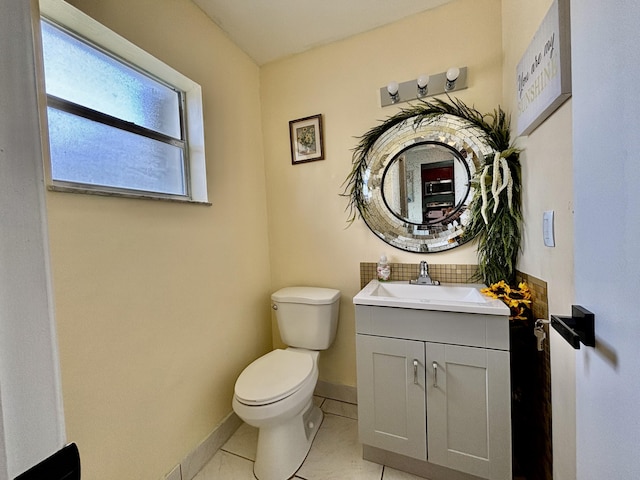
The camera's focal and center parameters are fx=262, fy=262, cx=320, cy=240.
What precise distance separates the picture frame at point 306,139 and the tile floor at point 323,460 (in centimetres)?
171

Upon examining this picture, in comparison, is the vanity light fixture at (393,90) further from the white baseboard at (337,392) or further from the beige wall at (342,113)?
the white baseboard at (337,392)

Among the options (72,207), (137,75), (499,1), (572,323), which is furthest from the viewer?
(499,1)

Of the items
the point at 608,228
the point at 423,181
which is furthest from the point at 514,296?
the point at 608,228

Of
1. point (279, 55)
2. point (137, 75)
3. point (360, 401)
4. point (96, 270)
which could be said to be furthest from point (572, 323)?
point (279, 55)

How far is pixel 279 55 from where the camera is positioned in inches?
71.9

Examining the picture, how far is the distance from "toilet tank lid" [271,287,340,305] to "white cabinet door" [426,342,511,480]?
25.0 inches

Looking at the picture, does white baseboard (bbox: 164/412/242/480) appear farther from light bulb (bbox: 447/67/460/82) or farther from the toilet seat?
light bulb (bbox: 447/67/460/82)

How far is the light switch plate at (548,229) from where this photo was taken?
0.92 metres

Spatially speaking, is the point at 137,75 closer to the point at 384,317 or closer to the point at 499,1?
the point at 384,317

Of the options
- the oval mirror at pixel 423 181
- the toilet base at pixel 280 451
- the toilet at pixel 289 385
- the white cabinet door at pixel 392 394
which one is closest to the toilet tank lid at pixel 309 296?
the toilet at pixel 289 385

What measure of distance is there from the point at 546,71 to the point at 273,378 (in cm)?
165

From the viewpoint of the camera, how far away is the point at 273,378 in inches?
51.9

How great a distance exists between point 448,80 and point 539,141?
632mm

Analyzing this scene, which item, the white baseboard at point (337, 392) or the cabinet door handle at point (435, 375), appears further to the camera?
the white baseboard at point (337, 392)
